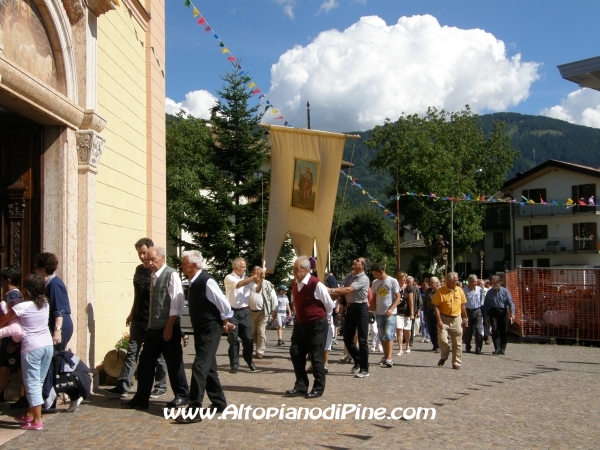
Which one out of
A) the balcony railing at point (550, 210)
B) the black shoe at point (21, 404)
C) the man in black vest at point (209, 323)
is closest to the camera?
the man in black vest at point (209, 323)

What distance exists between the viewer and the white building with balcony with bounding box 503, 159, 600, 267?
5509 centimetres

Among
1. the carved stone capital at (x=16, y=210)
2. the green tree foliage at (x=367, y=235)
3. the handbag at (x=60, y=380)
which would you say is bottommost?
the handbag at (x=60, y=380)

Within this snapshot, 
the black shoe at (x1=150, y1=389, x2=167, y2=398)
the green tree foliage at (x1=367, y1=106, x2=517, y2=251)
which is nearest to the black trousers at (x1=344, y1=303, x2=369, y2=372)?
the black shoe at (x1=150, y1=389, x2=167, y2=398)

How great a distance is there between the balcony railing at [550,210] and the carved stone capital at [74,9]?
52457 mm

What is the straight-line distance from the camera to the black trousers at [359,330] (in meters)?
10.7

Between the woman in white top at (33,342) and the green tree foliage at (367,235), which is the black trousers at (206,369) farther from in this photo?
the green tree foliage at (367,235)

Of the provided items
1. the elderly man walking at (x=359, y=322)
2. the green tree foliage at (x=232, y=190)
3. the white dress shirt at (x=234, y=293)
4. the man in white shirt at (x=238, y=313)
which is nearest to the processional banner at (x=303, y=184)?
the man in white shirt at (x=238, y=313)

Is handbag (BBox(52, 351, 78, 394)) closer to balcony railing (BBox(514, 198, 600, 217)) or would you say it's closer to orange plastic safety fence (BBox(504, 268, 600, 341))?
orange plastic safety fence (BBox(504, 268, 600, 341))

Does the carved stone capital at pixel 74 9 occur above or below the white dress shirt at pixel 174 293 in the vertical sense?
above

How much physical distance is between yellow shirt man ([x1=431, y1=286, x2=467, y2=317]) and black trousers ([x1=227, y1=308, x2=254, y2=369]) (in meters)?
3.50

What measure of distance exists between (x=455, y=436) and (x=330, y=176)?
22.1 feet

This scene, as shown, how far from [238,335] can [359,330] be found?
1.95m

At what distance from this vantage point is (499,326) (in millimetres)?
15336

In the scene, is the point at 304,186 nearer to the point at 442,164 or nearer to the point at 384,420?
the point at 384,420
